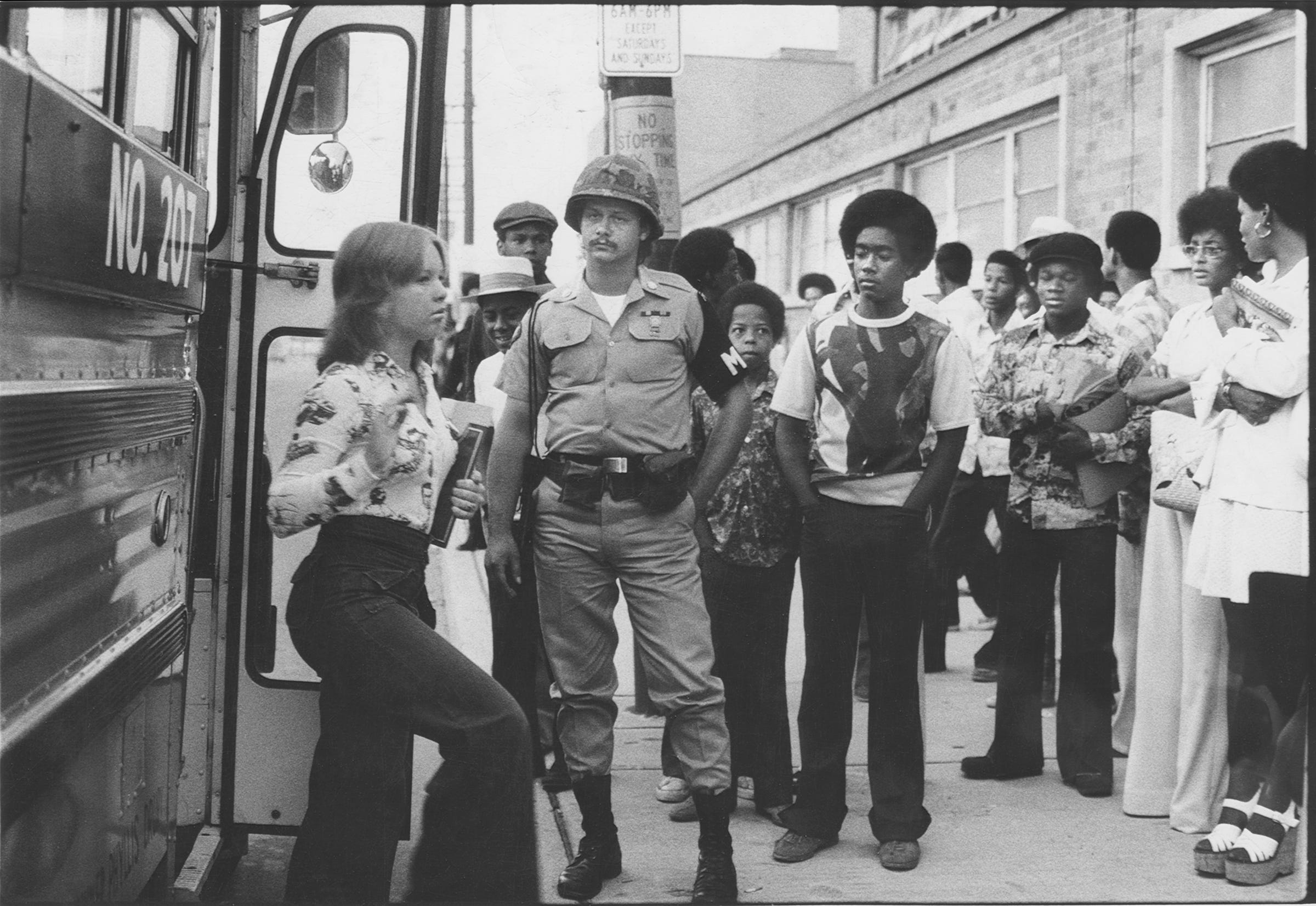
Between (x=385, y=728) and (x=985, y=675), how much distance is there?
3.99 m

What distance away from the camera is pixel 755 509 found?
4.44 m

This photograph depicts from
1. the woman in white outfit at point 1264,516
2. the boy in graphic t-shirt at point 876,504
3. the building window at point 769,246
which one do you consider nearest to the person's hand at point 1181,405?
the woman in white outfit at point 1264,516

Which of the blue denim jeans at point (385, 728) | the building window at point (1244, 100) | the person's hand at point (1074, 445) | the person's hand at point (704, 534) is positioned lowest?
the blue denim jeans at point (385, 728)

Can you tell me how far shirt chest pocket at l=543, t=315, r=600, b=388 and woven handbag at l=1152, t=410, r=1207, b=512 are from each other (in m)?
1.72

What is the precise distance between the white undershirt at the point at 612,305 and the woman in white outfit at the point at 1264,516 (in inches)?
61.2

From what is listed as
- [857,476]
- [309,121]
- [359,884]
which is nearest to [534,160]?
[309,121]

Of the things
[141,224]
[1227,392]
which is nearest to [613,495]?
[141,224]

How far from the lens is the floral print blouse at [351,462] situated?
2.98 m

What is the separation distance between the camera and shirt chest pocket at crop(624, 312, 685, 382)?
3.77m

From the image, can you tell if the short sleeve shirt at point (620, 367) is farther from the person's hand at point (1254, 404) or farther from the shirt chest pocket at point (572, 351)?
the person's hand at point (1254, 404)

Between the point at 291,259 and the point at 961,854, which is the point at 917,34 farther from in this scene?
the point at 291,259

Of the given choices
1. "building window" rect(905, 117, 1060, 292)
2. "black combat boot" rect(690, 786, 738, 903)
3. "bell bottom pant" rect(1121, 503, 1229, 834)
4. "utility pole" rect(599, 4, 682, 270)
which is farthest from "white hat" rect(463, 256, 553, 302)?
"building window" rect(905, 117, 1060, 292)

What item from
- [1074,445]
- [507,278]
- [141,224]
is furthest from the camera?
[507,278]

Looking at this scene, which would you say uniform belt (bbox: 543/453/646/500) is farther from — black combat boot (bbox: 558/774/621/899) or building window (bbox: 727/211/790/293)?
building window (bbox: 727/211/790/293)
